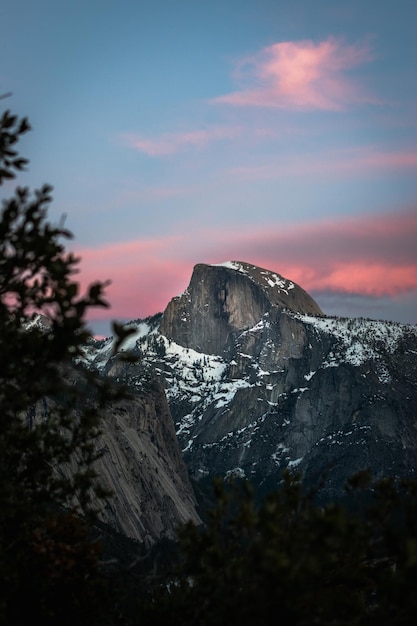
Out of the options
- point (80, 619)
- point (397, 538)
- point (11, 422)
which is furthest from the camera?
point (80, 619)

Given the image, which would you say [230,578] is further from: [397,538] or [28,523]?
[28,523]

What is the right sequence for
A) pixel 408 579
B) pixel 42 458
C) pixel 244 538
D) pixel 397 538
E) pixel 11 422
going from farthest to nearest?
pixel 42 458 < pixel 11 422 < pixel 244 538 < pixel 397 538 < pixel 408 579

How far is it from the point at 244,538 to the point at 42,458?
6648mm

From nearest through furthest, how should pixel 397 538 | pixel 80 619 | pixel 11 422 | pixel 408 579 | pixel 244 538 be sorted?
1. pixel 408 579
2. pixel 397 538
3. pixel 244 538
4. pixel 11 422
5. pixel 80 619

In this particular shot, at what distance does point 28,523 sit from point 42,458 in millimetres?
2242

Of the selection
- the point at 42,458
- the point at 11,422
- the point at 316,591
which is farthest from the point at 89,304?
the point at 316,591

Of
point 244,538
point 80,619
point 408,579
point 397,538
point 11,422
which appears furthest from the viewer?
point 80,619

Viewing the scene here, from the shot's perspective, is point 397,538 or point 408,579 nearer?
point 408,579

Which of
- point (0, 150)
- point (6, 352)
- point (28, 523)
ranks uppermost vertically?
point (0, 150)

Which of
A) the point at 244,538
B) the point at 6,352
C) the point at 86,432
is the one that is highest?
the point at 6,352

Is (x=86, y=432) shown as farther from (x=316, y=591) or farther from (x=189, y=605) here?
(x=316, y=591)

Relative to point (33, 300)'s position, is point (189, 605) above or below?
below

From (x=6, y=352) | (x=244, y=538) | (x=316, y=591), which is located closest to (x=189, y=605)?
(x=244, y=538)

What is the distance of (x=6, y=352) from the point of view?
21016 millimetres
